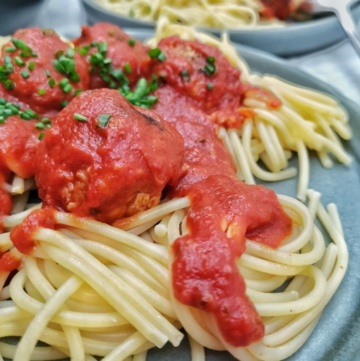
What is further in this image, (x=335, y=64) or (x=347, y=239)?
(x=335, y=64)

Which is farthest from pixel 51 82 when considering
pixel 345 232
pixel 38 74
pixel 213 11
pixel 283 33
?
pixel 213 11

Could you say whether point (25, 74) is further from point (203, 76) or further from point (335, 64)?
point (335, 64)

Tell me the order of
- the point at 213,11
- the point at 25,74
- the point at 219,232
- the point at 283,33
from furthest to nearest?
the point at 213,11 < the point at 283,33 < the point at 25,74 < the point at 219,232

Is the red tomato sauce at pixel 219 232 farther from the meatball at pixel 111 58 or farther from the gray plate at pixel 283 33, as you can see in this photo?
the gray plate at pixel 283 33

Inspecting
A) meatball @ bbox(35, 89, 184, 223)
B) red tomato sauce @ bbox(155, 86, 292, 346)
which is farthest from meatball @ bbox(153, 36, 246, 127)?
meatball @ bbox(35, 89, 184, 223)

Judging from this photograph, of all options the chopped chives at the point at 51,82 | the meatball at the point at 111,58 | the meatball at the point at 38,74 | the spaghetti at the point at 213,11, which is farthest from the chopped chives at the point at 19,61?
the spaghetti at the point at 213,11

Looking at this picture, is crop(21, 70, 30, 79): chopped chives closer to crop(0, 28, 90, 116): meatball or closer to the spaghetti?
crop(0, 28, 90, 116): meatball
